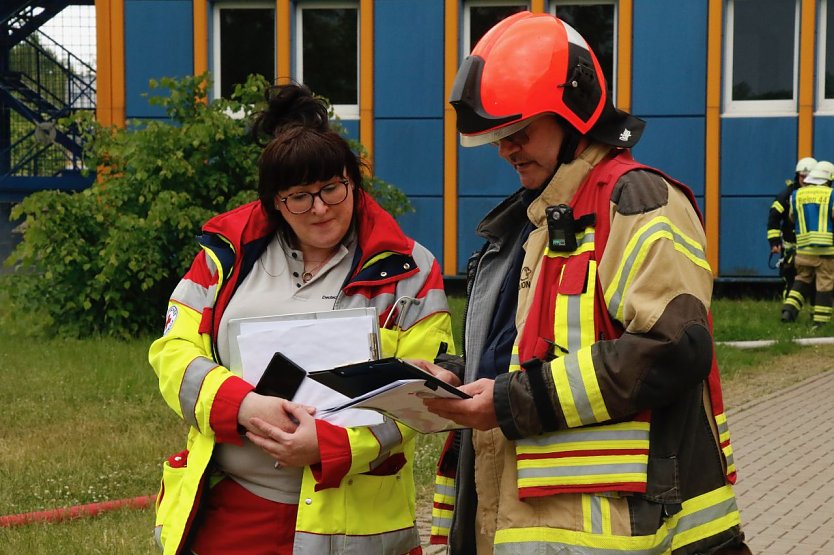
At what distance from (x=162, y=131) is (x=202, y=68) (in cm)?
591

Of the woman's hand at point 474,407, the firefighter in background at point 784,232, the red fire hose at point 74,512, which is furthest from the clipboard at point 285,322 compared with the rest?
the firefighter in background at point 784,232

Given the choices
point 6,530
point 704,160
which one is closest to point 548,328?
point 6,530

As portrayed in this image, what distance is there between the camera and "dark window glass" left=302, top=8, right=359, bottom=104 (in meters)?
18.5

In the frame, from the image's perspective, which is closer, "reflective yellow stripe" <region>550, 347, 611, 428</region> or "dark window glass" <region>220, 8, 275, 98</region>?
"reflective yellow stripe" <region>550, 347, 611, 428</region>

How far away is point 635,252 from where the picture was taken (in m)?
2.55

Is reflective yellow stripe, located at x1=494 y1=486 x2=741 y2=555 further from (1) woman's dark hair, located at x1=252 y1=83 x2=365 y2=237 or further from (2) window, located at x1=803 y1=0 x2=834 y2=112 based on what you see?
(2) window, located at x1=803 y1=0 x2=834 y2=112

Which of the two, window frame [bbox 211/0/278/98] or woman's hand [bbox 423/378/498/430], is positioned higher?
window frame [bbox 211/0/278/98]

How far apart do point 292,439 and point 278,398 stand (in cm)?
13

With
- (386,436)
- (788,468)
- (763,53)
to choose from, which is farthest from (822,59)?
(386,436)

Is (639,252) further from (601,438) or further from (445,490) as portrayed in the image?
(445,490)

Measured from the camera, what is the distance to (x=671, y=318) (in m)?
2.51

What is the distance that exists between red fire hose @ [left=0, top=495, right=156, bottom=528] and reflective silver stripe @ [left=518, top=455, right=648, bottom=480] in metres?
3.90

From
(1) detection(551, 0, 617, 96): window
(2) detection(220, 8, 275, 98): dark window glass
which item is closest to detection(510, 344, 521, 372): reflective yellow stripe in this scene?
(1) detection(551, 0, 617, 96): window

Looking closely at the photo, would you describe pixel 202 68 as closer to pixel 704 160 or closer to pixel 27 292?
pixel 27 292
